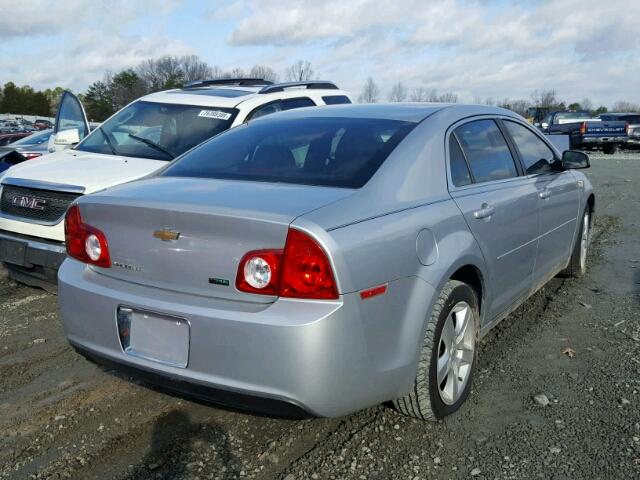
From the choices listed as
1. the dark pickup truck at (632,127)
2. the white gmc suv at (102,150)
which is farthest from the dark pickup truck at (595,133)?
the white gmc suv at (102,150)

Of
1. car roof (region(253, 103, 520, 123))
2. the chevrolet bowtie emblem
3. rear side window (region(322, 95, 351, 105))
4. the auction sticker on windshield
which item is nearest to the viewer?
the chevrolet bowtie emblem

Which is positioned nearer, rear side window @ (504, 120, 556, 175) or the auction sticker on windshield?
rear side window @ (504, 120, 556, 175)

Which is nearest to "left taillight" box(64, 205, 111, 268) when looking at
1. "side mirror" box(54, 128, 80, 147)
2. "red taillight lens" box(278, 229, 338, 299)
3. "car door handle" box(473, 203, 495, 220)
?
"red taillight lens" box(278, 229, 338, 299)

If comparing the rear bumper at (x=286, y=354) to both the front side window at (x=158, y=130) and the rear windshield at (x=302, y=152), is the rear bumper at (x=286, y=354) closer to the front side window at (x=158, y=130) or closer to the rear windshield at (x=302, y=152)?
the rear windshield at (x=302, y=152)

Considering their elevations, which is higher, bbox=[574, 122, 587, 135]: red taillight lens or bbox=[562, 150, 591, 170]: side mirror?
bbox=[562, 150, 591, 170]: side mirror

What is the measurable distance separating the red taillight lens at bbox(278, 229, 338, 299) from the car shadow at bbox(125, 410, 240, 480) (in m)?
0.92

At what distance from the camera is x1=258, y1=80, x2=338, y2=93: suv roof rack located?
700 centimetres

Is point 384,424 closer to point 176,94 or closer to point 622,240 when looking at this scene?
point 176,94

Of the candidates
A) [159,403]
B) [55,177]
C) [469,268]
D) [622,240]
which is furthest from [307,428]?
[622,240]

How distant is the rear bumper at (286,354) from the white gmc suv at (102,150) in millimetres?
2513

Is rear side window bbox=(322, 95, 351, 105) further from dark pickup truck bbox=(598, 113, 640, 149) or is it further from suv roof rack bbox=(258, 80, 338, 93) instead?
dark pickup truck bbox=(598, 113, 640, 149)

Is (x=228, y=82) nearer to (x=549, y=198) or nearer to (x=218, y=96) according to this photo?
(x=218, y=96)

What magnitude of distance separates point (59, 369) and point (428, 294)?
2.43m

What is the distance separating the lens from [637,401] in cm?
344
